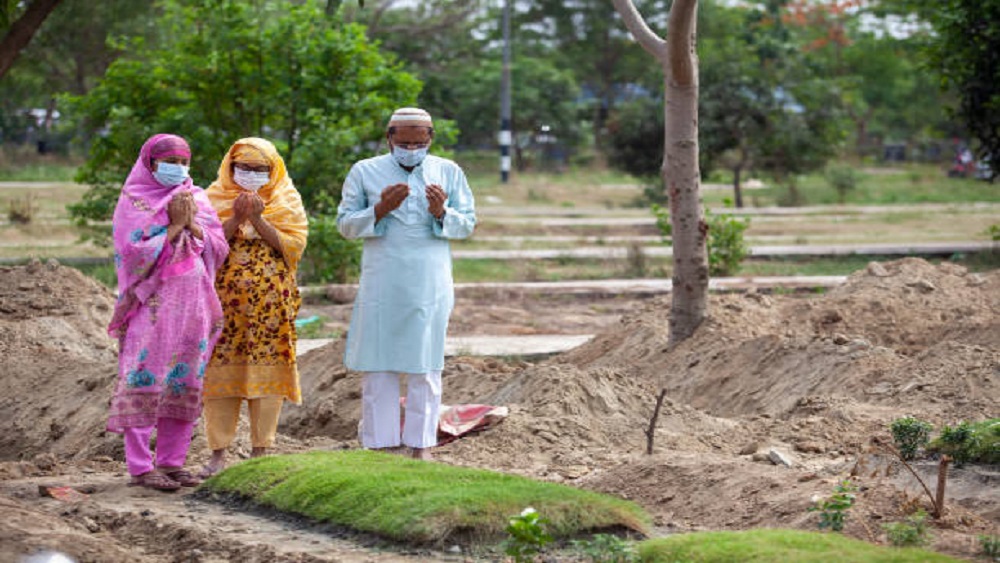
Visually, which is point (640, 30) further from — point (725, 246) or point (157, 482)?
point (725, 246)

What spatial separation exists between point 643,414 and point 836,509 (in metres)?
3.05

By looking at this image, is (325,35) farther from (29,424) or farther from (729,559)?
(729,559)

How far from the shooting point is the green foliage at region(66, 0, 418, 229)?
16812 millimetres

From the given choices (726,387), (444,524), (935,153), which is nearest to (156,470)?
(444,524)

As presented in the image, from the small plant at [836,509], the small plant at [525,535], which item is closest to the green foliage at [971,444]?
the small plant at [836,509]

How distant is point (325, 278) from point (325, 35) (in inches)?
107

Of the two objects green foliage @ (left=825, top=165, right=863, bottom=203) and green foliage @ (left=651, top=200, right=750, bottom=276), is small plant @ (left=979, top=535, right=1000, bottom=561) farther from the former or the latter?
green foliage @ (left=825, top=165, right=863, bottom=203)

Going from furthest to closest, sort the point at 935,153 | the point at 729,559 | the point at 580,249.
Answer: the point at 935,153 < the point at 580,249 < the point at 729,559

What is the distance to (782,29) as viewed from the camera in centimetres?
3897

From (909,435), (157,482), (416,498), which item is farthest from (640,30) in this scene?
(416,498)

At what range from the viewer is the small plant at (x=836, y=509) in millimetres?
5676

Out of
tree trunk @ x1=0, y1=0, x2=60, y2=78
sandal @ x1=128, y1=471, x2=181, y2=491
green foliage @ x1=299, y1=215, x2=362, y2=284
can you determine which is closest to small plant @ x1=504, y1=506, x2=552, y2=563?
sandal @ x1=128, y1=471, x2=181, y2=491

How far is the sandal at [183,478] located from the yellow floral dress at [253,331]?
0.42m

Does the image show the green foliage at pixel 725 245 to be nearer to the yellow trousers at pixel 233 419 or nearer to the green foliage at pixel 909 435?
the yellow trousers at pixel 233 419
